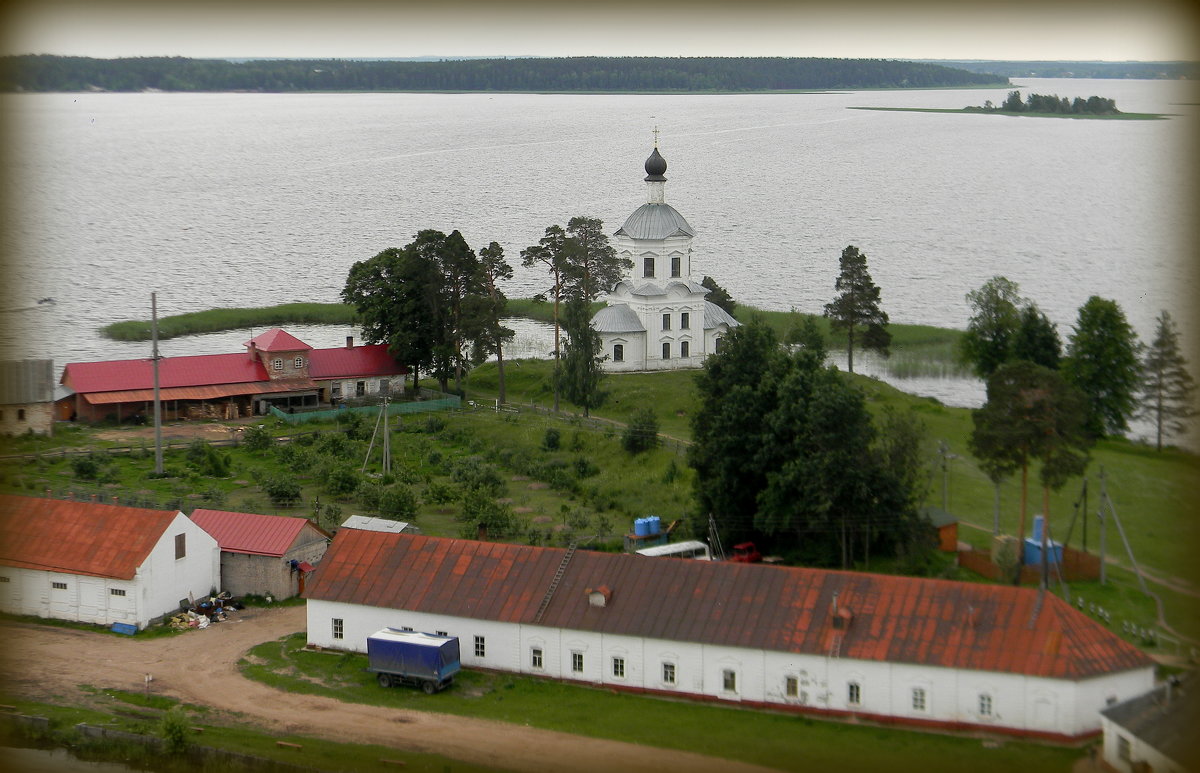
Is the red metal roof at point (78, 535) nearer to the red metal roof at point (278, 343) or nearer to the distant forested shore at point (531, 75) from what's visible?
the distant forested shore at point (531, 75)

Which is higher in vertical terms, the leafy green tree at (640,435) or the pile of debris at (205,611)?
the leafy green tree at (640,435)

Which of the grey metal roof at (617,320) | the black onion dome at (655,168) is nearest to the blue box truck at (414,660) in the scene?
the grey metal roof at (617,320)

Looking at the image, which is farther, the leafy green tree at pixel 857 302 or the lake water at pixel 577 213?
the lake water at pixel 577 213

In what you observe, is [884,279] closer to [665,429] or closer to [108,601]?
[665,429]

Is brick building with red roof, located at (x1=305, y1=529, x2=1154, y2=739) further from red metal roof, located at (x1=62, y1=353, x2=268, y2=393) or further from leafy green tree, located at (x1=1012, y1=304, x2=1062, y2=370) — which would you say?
leafy green tree, located at (x1=1012, y1=304, x2=1062, y2=370)

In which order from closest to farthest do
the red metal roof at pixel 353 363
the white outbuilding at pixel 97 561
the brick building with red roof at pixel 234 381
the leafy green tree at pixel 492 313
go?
1. the white outbuilding at pixel 97 561
2. the brick building with red roof at pixel 234 381
3. the leafy green tree at pixel 492 313
4. the red metal roof at pixel 353 363

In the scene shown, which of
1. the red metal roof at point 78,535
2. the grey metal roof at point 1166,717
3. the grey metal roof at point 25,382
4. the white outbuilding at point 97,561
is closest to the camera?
the grey metal roof at point 1166,717

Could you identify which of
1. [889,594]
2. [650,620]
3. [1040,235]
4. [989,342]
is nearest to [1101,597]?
[889,594]

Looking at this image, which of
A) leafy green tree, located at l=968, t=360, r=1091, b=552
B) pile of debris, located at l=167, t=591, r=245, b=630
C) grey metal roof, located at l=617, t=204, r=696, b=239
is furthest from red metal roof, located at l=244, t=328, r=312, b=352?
leafy green tree, located at l=968, t=360, r=1091, b=552
